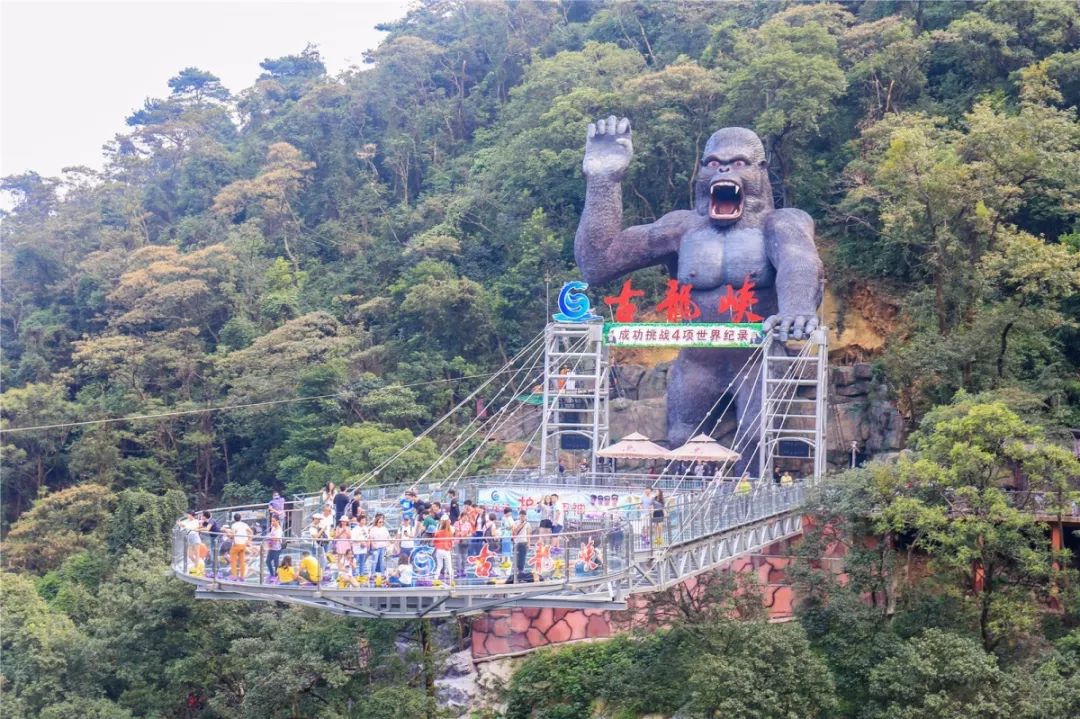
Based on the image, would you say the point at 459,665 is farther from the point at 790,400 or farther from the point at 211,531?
the point at 211,531

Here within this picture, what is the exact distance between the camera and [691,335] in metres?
23.8

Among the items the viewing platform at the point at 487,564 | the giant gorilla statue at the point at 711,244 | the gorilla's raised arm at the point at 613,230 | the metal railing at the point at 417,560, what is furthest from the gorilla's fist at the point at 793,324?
→ the metal railing at the point at 417,560

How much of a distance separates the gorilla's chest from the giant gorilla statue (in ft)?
0.05

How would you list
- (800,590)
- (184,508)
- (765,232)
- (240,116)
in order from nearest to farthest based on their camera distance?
1. (800,590)
2. (765,232)
3. (184,508)
4. (240,116)

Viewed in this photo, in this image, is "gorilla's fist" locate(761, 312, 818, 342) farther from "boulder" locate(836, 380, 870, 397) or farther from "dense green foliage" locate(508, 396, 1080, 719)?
"boulder" locate(836, 380, 870, 397)

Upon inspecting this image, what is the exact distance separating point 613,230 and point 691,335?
100 inches

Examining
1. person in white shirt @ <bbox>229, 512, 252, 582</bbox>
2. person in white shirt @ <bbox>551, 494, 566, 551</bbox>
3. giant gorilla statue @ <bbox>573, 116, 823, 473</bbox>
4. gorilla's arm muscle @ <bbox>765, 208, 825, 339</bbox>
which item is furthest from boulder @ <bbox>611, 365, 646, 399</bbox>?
person in white shirt @ <bbox>229, 512, 252, 582</bbox>

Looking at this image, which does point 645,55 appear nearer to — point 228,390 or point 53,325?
point 228,390

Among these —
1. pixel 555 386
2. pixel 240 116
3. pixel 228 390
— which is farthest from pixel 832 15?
pixel 240 116

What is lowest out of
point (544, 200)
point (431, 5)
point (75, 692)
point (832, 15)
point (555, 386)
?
point (75, 692)

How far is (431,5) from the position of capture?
50812mm

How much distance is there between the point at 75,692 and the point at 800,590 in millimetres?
10883

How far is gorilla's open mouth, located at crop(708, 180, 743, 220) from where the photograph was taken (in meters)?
24.2

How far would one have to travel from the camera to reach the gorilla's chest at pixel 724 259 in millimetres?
24156
